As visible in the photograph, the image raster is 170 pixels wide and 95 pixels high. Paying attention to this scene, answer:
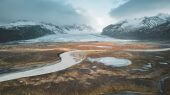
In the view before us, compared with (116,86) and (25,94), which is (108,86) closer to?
(116,86)

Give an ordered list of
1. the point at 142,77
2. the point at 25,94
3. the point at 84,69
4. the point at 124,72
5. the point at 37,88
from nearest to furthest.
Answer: the point at 25,94 → the point at 37,88 → the point at 142,77 → the point at 124,72 → the point at 84,69

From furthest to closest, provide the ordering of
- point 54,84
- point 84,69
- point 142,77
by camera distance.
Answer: point 84,69
point 142,77
point 54,84

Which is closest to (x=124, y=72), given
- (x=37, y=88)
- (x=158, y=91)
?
(x=158, y=91)

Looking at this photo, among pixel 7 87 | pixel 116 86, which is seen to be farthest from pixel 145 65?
pixel 7 87

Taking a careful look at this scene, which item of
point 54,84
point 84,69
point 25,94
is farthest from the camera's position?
point 84,69

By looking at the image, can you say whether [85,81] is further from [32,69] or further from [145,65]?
[145,65]

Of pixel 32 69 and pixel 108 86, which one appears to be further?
pixel 32 69

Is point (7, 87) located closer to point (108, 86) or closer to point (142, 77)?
point (108, 86)

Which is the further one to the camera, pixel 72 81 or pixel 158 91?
pixel 72 81

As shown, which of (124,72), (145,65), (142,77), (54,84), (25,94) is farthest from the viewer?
(145,65)
